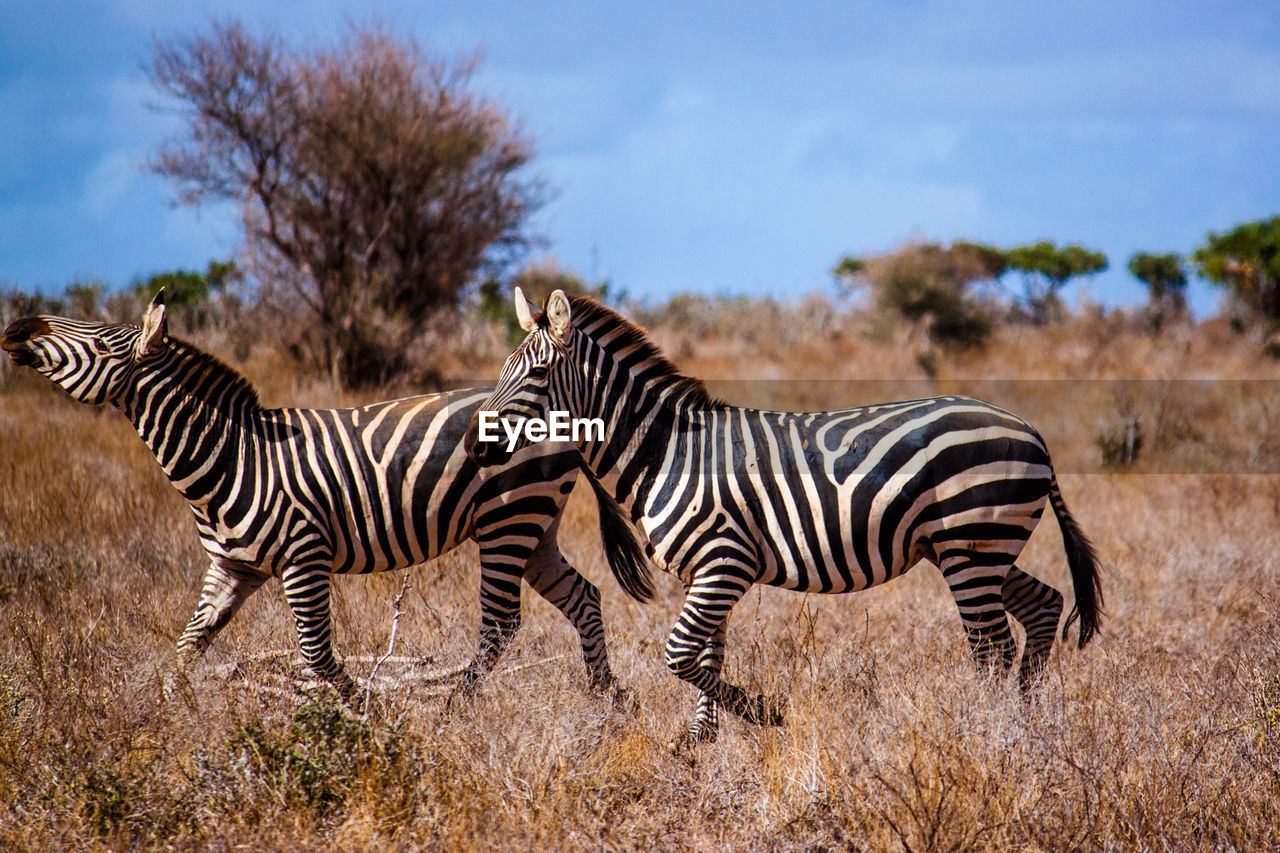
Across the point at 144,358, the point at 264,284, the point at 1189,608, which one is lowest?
the point at 1189,608

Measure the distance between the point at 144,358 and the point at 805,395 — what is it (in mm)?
12582

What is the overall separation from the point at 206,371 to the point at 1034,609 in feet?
13.8

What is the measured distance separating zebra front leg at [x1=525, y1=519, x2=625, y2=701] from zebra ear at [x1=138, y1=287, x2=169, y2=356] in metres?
2.03

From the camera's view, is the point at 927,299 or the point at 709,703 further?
the point at 927,299

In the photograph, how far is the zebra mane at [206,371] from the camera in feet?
15.3

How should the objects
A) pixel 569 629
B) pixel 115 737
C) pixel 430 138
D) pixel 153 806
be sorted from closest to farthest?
pixel 153 806 < pixel 115 737 < pixel 569 629 < pixel 430 138

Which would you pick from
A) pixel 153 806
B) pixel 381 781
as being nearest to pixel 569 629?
pixel 381 781

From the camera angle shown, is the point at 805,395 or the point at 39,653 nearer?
the point at 39,653

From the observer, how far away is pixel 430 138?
17172 millimetres

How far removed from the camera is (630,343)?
4555 millimetres

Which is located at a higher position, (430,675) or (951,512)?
(951,512)

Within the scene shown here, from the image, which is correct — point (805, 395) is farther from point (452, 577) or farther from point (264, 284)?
point (452, 577)

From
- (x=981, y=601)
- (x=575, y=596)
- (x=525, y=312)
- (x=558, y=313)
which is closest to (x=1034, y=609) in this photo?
(x=981, y=601)

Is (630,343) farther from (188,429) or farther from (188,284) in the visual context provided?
(188,284)
